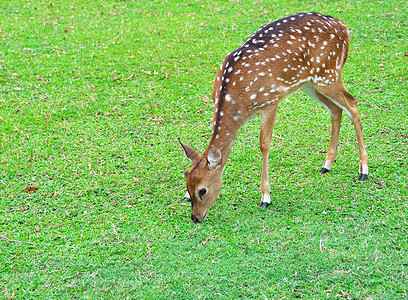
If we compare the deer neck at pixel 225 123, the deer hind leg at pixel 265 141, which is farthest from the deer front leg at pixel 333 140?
the deer neck at pixel 225 123

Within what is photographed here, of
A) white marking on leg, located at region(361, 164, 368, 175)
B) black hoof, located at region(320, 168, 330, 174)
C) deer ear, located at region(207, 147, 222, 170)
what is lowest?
black hoof, located at region(320, 168, 330, 174)

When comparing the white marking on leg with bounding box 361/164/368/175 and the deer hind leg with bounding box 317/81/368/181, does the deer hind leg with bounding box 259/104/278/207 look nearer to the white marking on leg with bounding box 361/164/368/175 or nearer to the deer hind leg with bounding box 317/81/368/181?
the deer hind leg with bounding box 317/81/368/181

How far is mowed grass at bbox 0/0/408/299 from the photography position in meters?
4.31

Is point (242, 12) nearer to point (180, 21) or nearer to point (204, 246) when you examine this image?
point (180, 21)

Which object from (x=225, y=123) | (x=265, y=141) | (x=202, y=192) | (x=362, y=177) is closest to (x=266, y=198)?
(x=265, y=141)

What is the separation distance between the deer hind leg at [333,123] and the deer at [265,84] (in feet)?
0.77

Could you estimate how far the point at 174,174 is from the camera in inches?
240

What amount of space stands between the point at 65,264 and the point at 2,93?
4628mm

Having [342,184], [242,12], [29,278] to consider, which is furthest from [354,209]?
[242,12]

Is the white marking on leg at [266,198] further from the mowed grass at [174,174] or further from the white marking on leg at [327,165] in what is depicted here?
the white marking on leg at [327,165]

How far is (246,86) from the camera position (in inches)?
207

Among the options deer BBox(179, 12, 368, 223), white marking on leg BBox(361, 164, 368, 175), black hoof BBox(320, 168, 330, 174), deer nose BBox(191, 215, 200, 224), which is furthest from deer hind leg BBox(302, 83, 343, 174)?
deer nose BBox(191, 215, 200, 224)

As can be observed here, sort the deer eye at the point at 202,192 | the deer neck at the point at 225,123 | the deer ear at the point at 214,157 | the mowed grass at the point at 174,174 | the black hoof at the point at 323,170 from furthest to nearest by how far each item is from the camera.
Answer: the black hoof at the point at 323,170
the deer neck at the point at 225,123
the deer eye at the point at 202,192
the deer ear at the point at 214,157
the mowed grass at the point at 174,174

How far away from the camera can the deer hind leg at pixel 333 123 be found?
593cm
